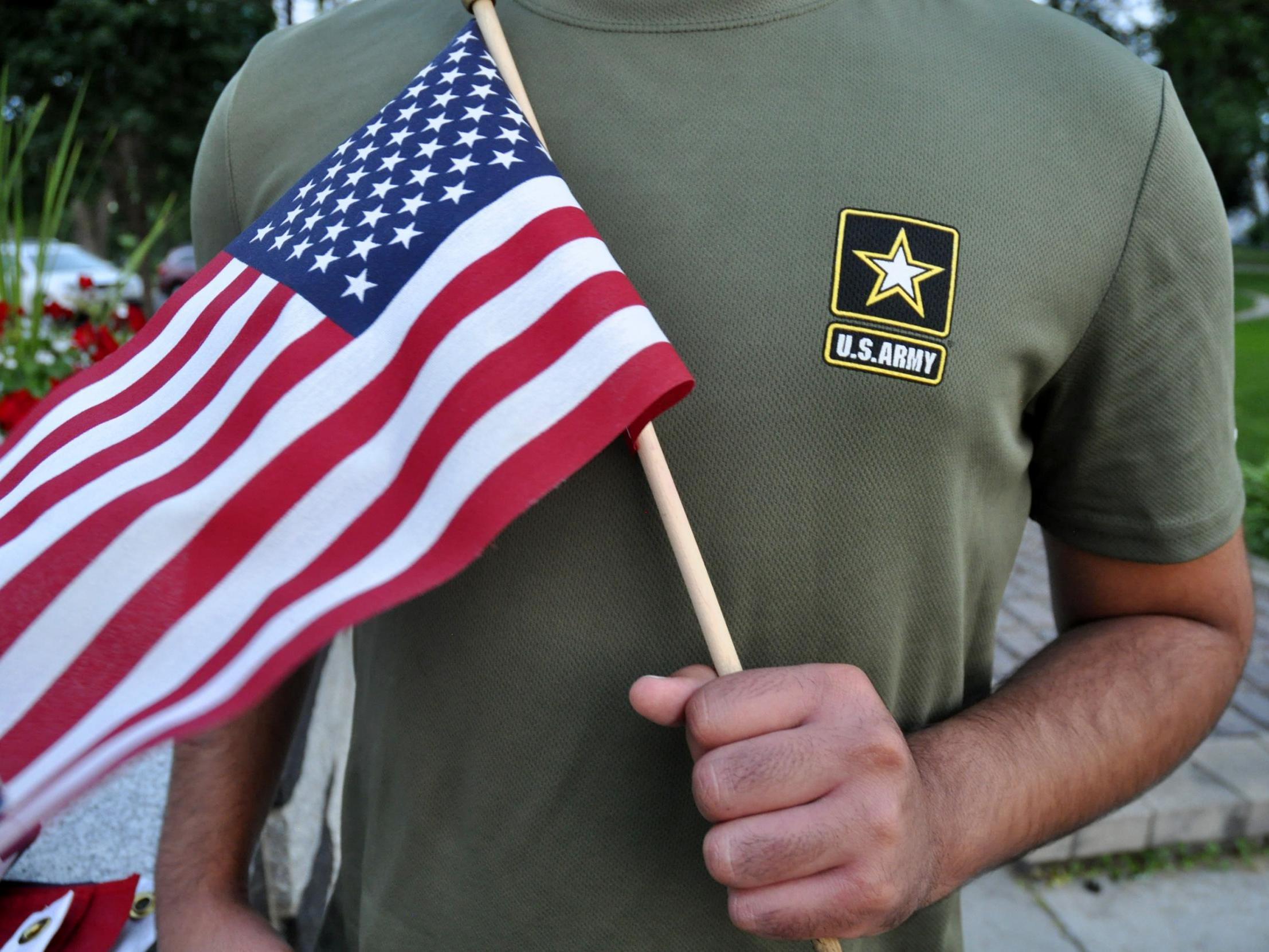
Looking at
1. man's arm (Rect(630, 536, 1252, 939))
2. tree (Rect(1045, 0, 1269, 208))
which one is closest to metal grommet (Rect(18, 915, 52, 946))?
man's arm (Rect(630, 536, 1252, 939))

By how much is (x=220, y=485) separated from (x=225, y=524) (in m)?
0.05

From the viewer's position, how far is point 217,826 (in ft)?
4.73

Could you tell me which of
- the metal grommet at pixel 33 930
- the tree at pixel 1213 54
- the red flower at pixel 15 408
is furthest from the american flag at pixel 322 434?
the tree at pixel 1213 54

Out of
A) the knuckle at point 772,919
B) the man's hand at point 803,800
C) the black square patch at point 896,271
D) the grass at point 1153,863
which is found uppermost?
the black square patch at point 896,271

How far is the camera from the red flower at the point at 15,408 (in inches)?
119

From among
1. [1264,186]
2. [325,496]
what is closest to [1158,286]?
[325,496]

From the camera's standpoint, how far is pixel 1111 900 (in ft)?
→ 11.7

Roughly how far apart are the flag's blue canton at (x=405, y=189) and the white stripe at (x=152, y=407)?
54 millimetres

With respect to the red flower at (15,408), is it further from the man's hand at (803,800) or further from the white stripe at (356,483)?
the man's hand at (803,800)

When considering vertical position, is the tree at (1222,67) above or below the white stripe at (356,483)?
above

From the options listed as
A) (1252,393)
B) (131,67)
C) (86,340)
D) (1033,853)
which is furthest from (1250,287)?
(86,340)

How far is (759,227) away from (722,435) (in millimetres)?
237

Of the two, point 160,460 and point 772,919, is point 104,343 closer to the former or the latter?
point 160,460

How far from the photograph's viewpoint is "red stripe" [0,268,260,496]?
1.23m
